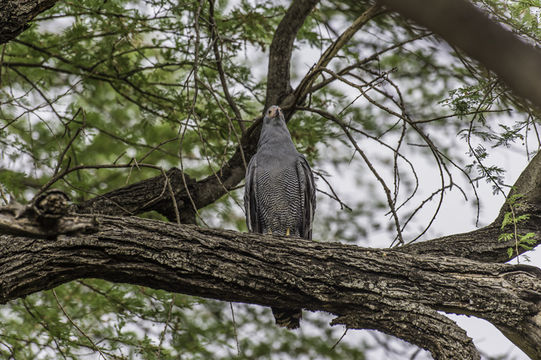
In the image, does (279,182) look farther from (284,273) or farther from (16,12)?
(16,12)

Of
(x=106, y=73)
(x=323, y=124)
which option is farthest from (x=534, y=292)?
(x=106, y=73)

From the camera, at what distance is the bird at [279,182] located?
Result: 202 inches

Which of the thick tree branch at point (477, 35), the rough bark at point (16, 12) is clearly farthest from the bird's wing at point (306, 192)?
the thick tree branch at point (477, 35)

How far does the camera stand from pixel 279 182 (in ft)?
17.0

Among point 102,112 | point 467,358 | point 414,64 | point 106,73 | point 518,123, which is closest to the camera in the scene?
point 467,358

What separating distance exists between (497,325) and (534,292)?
33 centimetres

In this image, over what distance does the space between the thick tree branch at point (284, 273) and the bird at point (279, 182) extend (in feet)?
5.75

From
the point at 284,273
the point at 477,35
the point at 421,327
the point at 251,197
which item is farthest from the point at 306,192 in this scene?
the point at 477,35

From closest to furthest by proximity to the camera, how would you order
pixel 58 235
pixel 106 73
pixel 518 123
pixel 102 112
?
pixel 58 235 < pixel 518 123 < pixel 106 73 < pixel 102 112

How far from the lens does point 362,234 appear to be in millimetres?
6629

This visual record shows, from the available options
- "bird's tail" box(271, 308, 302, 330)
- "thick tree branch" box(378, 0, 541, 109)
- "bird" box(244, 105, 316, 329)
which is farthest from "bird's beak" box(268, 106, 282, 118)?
"thick tree branch" box(378, 0, 541, 109)

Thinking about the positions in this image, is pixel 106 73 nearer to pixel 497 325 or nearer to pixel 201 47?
pixel 201 47

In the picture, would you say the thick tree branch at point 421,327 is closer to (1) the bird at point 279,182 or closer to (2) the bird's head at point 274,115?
(1) the bird at point 279,182

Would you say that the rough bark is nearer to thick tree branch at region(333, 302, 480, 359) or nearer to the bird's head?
the bird's head
